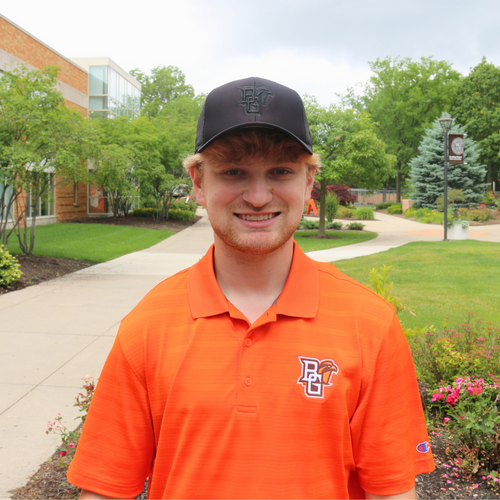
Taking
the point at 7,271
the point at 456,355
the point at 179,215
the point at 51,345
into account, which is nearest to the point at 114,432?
the point at 456,355

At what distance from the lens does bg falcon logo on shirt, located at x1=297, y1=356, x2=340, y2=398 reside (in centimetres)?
134

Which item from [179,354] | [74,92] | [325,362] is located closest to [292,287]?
[325,362]

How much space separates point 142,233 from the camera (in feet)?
68.8

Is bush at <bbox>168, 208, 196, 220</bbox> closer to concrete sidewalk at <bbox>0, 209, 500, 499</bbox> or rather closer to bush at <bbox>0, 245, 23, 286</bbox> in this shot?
concrete sidewalk at <bbox>0, 209, 500, 499</bbox>

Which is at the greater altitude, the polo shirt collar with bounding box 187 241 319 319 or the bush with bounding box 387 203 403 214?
the bush with bounding box 387 203 403 214

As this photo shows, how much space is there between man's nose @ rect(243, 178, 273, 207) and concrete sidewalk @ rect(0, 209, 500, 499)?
2784 millimetres

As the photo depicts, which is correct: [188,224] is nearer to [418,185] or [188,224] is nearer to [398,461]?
[418,185]

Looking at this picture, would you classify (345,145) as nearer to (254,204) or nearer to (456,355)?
(456,355)

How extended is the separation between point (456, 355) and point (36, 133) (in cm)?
973

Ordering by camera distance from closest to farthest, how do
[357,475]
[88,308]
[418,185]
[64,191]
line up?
[357,475] < [88,308] < [64,191] < [418,185]

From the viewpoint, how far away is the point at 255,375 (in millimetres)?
1354

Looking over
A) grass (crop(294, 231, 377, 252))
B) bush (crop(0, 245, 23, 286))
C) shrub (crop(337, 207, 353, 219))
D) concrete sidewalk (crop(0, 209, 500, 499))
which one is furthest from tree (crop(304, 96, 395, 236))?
shrub (crop(337, 207, 353, 219))

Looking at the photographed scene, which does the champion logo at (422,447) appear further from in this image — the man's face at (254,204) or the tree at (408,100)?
the tree at (408,100)

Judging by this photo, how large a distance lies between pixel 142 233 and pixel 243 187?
1999 centimetres
